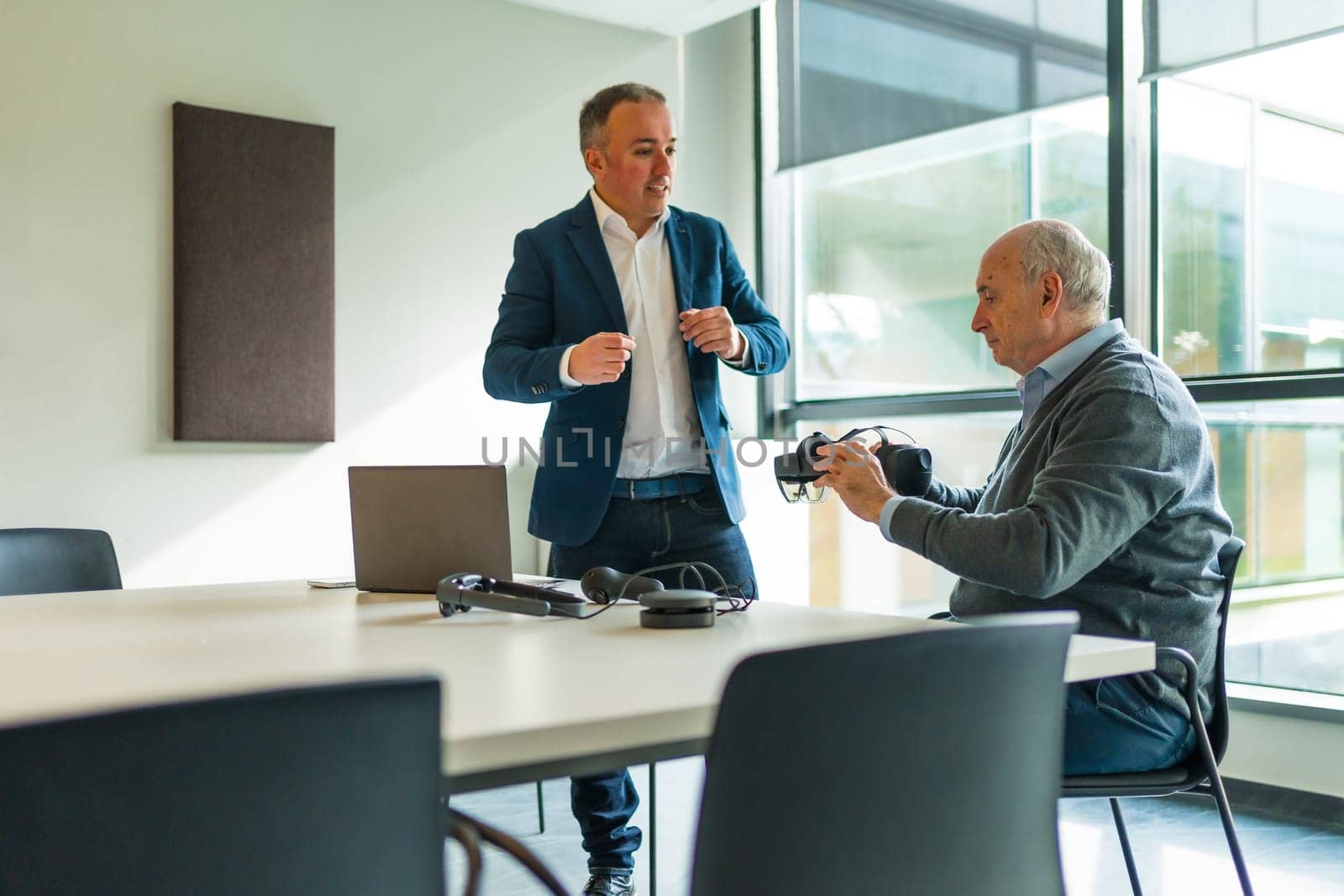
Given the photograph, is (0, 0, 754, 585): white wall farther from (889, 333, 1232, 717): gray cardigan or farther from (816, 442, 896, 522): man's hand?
(889, 333, 1232, 717): gray cardigan

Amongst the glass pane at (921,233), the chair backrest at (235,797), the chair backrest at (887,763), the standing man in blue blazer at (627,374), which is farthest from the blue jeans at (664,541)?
the glass pane at (921,233)

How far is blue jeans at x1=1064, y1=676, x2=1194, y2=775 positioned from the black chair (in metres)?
0.02

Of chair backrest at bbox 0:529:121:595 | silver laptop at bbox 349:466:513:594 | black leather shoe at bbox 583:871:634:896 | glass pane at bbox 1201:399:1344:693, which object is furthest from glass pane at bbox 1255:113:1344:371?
chair backrest at bbox 0:529:121:595

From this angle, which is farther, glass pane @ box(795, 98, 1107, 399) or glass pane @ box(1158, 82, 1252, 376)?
glass pane @ box(795, 98, 1107, 399)

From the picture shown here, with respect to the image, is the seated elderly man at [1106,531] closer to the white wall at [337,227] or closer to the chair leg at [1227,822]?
the chair leg at [1227,822]

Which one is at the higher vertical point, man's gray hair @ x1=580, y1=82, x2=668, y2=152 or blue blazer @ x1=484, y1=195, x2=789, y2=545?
man's gray hair @ x1=580, y1=82, x2=668, y2=152

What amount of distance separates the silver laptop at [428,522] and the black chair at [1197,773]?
94 cm

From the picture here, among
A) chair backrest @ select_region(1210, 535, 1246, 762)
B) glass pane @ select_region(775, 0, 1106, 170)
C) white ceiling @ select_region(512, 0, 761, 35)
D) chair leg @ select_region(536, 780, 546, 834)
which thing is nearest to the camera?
chair backrest @ select_region(1210, 535, 1246, 762)

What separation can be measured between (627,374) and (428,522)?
0.69 metres

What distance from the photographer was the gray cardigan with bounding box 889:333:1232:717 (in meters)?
1.75

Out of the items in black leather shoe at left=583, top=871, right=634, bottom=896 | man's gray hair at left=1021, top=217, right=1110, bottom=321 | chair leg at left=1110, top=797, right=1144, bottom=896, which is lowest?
black leather shoe at left=583, top=871, right=634, bottom=896

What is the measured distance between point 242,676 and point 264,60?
331 cm

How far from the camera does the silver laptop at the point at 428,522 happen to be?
6.29 feet

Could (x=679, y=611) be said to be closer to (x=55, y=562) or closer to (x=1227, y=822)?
(x=1227, y=822)
